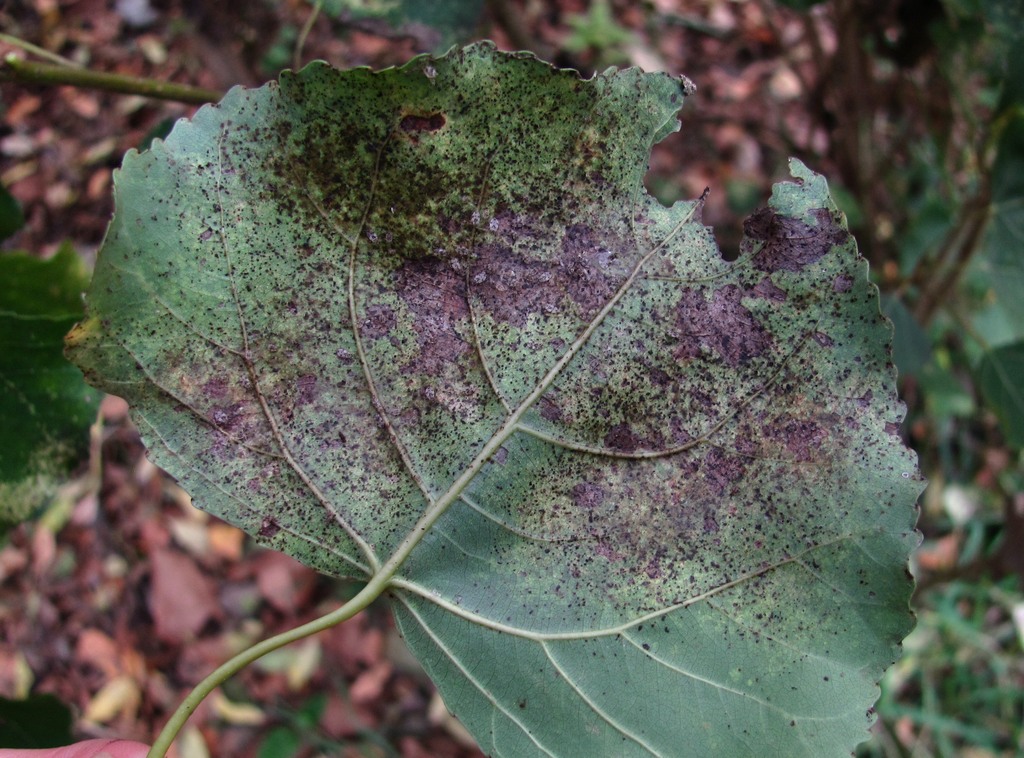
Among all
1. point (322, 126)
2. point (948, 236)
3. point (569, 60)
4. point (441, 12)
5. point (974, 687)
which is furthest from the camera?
point (569, 60)

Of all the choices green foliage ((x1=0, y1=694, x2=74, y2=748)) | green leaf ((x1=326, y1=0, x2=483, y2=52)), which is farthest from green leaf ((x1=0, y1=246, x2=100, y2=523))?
green leaf ((x1=326, y1=0, x2=483, y2=52))

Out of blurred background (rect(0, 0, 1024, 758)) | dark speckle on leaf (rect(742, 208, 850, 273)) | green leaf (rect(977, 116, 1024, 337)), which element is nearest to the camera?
dark speckle on leaf (rect(742, 208, 850, 273))

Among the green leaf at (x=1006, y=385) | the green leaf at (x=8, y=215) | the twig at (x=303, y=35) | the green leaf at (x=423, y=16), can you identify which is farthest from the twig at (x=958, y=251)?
the green leaf at (x=8, y=215)

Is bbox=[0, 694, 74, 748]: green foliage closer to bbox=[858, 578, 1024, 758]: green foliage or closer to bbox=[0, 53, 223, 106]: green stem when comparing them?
bbox=[0, 53, 223, 106]: green stem

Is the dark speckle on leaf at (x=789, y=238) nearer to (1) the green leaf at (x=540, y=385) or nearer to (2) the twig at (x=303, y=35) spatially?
(1) the green leaf at (x=540, y=385)

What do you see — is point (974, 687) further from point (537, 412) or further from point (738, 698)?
point (537, 412)

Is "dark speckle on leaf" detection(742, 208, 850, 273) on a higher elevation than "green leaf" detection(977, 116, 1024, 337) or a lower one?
higher

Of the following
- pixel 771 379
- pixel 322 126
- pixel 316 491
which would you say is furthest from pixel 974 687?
pixel 322 126
